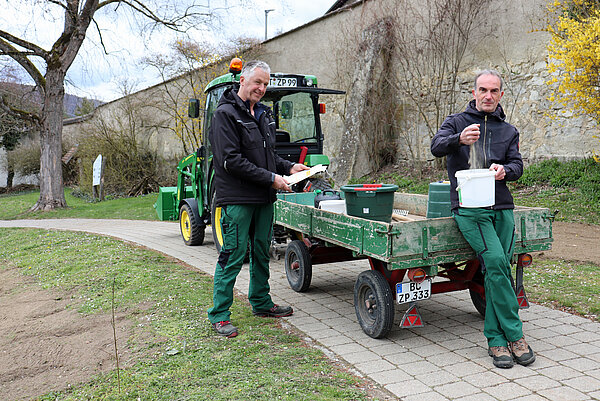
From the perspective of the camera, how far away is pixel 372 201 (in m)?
4.36

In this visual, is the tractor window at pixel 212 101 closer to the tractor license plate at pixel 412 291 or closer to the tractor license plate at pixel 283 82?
the tractor license plate at pixel 283 82

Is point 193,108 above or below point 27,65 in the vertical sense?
→ below

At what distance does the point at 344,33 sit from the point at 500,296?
12908 millimetres

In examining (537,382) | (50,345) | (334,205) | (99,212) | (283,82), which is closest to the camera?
(537,382)

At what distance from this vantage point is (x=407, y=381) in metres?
3.41

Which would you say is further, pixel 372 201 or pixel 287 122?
pixel 287 122

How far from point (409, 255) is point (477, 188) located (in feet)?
2.24

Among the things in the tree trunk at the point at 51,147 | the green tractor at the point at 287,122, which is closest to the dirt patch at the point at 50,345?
the green tractor at the point at 287,122

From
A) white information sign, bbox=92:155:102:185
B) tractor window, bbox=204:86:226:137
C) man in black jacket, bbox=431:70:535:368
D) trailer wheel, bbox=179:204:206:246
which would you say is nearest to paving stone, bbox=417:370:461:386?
man in black jacket, bbox=431:70:535:368

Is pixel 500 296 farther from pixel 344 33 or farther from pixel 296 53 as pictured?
pixel 296 53

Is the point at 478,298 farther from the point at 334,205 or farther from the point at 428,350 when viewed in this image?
the point at 334,205

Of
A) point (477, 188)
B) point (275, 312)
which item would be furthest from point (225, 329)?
point (477, 188)

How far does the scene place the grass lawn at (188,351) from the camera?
3291 millimetres

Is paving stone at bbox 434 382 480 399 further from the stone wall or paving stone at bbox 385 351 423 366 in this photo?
the stone wall
